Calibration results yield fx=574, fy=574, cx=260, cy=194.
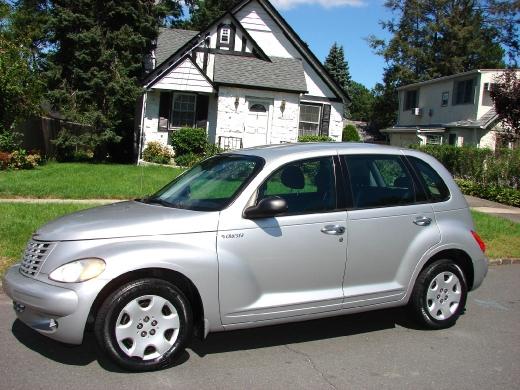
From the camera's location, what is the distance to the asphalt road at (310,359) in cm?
432

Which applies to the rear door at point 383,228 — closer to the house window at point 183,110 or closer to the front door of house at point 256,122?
the front door of house at point 256,122

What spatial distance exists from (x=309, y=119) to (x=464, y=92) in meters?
14.3

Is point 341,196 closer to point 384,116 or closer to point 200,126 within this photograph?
point 200,126

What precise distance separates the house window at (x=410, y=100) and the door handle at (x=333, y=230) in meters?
38.5

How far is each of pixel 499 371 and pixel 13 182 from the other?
11.6 meters

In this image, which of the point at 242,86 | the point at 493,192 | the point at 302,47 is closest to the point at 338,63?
the point at 302,47

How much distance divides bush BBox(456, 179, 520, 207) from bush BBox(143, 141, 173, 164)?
10666mm

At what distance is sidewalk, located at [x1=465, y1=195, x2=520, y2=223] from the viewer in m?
14.2

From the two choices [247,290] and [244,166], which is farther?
[244,166]

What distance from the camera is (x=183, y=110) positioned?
74.4ft

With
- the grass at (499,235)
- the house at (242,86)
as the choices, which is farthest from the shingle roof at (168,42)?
the grass at (499,235)

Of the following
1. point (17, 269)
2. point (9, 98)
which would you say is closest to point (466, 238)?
point (17, 269)

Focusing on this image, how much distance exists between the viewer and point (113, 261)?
168 inches

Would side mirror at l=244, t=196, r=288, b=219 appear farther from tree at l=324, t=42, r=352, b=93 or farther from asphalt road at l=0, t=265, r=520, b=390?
tree at l=324, t=42, r=352, b=93
